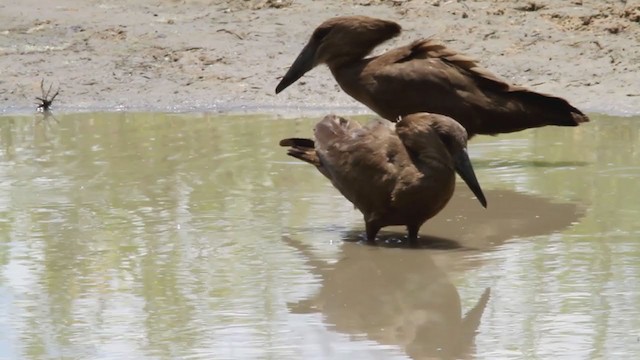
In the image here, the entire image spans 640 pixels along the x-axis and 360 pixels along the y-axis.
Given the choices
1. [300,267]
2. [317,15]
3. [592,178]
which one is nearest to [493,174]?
[592,178]

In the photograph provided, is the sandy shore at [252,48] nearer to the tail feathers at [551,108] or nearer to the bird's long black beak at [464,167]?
the tail feathers at [551,108]

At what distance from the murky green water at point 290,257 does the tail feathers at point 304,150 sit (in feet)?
1.07

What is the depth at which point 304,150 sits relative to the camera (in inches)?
Result: 306

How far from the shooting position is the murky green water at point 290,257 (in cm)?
545

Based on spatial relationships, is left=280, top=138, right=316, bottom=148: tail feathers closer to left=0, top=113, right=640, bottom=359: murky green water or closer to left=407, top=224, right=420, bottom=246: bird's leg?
left=0, top=113, right=640, bottom=359: murky green water

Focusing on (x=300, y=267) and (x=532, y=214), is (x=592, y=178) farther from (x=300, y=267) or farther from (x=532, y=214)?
(x=300, y=267)

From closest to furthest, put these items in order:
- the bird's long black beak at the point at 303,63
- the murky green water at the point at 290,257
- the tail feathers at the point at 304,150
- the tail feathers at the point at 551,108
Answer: the murky green water at the point at 290,257 → the tail feathers at the point at 304,150 → the tail feathers at the point at 551,108 → the bird's long black beak at the point at 303,63

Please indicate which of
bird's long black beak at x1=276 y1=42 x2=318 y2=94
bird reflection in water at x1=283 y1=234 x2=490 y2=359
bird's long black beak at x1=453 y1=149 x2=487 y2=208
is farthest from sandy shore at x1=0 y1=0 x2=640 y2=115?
bird reflection in water at x1=283 y1=234 x2=490 y2=359

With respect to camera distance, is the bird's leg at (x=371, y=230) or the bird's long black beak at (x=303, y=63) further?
the bird's long black beak at (x=303, y=63)

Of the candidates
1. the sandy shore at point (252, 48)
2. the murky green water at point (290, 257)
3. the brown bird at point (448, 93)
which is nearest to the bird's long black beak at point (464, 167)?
the murky green water at point (290, 257)

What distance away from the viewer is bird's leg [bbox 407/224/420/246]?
7.10 m

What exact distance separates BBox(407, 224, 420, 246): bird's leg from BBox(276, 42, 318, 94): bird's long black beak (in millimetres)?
3097

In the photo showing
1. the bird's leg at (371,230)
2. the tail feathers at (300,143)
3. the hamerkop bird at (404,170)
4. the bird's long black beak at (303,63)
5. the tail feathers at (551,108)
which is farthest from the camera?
the bird's long black beak at (303,63)

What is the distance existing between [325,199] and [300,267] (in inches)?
64.5
